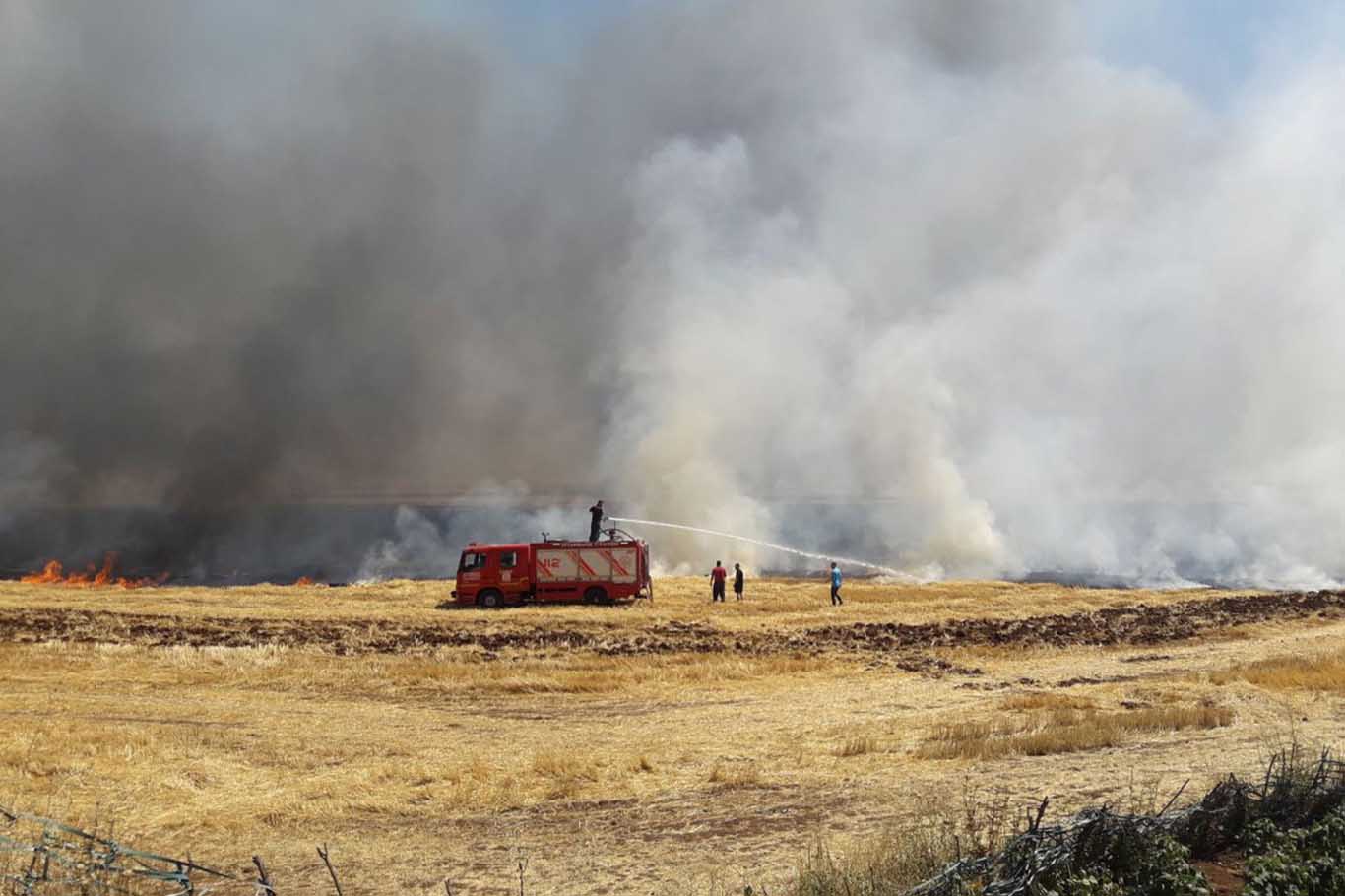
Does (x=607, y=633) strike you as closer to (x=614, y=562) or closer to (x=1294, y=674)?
(x=614, y=562)

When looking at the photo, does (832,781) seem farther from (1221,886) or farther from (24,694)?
(24,694)

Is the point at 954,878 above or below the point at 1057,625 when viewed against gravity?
below

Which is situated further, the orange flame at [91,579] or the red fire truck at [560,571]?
the orange flame at [91,579]

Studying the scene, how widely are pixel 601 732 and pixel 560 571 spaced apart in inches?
984

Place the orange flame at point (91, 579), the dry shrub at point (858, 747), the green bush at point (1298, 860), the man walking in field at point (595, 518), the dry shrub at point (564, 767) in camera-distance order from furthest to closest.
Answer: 1. the orange flame at point (91, 579)
2. the man walking in field at point (595, 518)
3. the dry shrub at point (858, 747)
4. the dry shrub at point (564, 767)
5. the green bush at point (1298, 860)

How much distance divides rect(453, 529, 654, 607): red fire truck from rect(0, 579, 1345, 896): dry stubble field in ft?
24.0

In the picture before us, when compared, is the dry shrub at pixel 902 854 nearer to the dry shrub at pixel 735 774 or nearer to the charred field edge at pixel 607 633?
the dry shrub at pixel 735 774

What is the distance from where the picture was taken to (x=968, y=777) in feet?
42.3

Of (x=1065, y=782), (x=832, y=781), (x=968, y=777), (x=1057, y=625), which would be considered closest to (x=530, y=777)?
(x=832, y=781)

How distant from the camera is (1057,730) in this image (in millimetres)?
15711

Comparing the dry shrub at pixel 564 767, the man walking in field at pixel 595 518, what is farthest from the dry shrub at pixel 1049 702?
the man walking in field at pixel 595 518

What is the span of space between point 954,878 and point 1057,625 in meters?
30.3

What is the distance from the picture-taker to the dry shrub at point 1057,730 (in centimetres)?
1437

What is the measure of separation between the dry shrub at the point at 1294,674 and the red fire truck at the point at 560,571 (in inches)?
973
